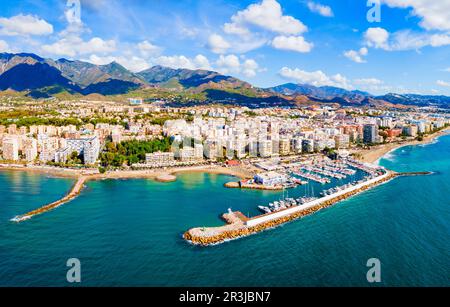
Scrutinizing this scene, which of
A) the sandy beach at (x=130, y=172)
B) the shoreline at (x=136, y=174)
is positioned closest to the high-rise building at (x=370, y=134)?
the sandy beach at (x=130, y=172)

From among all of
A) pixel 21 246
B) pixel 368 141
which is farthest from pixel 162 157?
pixel 368 141

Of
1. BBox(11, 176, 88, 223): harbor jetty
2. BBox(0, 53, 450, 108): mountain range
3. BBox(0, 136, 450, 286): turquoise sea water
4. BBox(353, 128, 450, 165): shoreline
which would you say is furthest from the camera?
BBox(0, 53, 450, 108): mountain range

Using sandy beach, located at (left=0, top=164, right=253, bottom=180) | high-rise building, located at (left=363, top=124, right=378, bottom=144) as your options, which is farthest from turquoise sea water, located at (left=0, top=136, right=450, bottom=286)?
high-rise building, located at (left=363, top=124, right=378, bottom=144)

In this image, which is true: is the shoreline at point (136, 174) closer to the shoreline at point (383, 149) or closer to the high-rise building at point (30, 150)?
the high-rise building at point (30, 150)

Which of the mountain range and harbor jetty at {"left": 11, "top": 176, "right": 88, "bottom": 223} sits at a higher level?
the mountain range

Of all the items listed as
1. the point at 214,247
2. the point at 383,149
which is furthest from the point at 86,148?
the point at 383,149

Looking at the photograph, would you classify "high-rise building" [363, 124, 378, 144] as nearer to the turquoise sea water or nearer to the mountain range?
the turquoise sea water

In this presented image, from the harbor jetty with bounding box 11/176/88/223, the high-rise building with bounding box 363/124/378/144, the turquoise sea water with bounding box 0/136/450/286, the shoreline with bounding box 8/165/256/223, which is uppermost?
the high-rise building with bounding box 363/124/378/144
